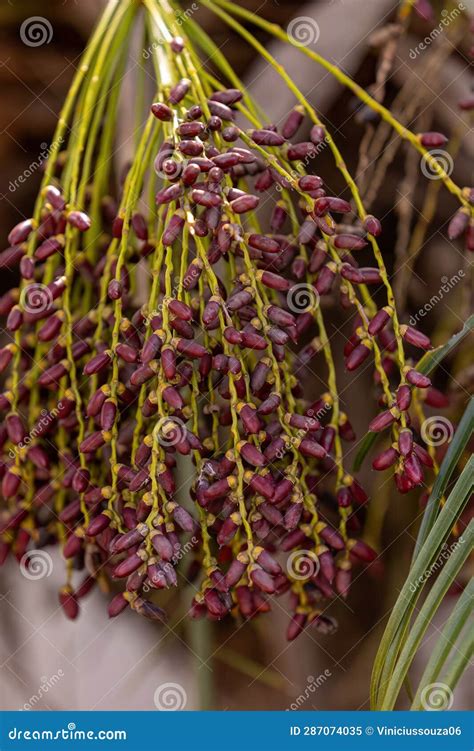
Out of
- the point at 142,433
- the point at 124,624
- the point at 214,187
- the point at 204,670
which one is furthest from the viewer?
the point at 124,624

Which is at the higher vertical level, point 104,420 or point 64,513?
point 104,420

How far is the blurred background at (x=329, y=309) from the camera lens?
136 cm

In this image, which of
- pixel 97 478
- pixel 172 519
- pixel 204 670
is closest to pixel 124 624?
pixel 204 670

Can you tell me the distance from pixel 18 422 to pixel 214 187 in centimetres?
36

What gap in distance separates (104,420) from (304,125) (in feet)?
2.67

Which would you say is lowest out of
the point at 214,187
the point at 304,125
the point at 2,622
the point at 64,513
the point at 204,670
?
the point at 2,622

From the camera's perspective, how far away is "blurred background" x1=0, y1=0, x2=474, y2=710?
1.36m

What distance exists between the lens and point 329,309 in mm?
1505

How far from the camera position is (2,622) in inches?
58.1

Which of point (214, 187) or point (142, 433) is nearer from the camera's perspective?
point (214, 187)

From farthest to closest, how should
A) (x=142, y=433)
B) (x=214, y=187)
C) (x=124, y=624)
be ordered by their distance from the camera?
1. (x=124, y=624)
2. (x=142, y=433)
3. (x=214, y=187)

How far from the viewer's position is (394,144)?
4.14 ft
